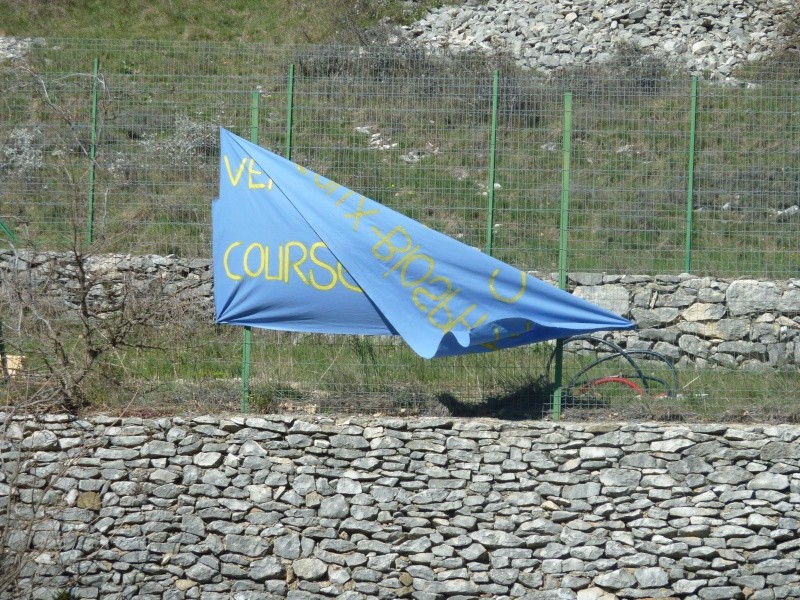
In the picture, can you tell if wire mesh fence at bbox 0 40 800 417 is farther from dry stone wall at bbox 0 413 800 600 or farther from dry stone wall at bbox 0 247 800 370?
dry stone wall at bbox 0 413 800 600

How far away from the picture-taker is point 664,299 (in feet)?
36.8

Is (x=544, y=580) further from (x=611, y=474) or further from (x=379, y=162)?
(x=379, y=162)

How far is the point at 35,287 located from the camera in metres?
10.5

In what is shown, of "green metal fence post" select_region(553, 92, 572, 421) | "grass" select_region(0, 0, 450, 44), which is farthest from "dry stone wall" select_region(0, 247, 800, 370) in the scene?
"grass" select_region(0, 0, 450, 44)

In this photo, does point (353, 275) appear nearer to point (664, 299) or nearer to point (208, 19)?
point (664, 299)

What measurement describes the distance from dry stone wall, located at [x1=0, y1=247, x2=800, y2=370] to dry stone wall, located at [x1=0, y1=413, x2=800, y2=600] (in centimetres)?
150

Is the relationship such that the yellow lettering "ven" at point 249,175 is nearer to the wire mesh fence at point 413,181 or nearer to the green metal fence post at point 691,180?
the wire mesh fence at point 413,181

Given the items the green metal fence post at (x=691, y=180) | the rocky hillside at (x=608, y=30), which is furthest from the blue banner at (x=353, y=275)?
the rocky hillside at (x=608, y=30)

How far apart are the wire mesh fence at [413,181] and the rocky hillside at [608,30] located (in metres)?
8.13

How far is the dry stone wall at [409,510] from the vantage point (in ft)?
29.5

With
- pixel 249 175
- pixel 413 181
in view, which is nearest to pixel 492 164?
pixel 413 181

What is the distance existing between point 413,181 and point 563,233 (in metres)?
1.63

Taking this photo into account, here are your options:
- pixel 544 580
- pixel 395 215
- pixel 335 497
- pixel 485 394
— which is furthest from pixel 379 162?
pixel 544 580

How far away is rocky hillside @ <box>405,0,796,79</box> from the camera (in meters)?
18.8
